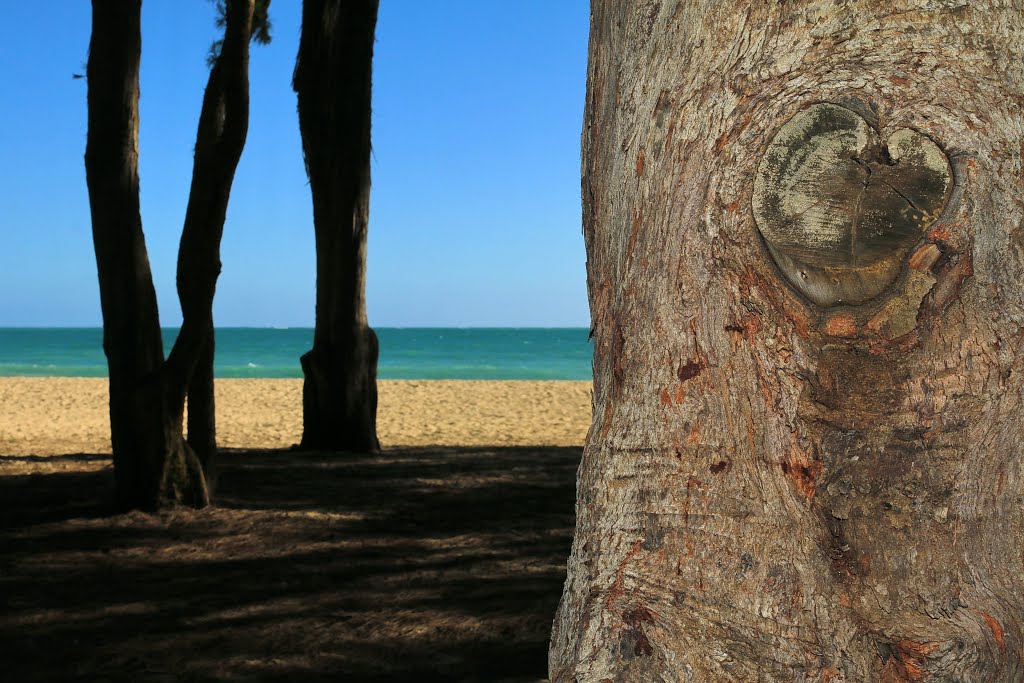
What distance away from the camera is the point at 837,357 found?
4.27 feet

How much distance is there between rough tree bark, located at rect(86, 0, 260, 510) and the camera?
5.83 meters

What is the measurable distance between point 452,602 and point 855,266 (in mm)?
3664

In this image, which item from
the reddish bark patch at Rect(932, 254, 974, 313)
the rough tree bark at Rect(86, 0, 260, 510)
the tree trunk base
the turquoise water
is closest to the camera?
the reddish bark patch at Rect(932, 254, 974, 313)

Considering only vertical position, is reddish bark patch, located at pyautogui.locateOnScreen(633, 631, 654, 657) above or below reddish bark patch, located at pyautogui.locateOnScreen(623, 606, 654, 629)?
below

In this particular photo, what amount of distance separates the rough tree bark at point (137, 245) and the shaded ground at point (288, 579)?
1.49 feet

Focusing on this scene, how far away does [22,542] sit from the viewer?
17.9ft

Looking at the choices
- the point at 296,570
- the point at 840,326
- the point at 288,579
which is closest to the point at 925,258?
the point at 840,326

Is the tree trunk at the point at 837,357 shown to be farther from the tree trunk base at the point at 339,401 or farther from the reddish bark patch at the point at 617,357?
the tree trunk base at the point at 339,401

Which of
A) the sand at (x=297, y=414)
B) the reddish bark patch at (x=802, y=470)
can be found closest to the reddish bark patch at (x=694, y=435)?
the reddish bark patch at (x=802, y=470)

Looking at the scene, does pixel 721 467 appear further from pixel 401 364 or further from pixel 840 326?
pixel 401 364

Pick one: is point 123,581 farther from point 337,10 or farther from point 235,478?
point 337,10

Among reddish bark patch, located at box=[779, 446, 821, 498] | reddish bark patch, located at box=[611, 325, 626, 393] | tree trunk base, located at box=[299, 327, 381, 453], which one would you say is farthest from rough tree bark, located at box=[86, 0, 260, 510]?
reddish bark patch, located at box=[779, 446, 821, 498]

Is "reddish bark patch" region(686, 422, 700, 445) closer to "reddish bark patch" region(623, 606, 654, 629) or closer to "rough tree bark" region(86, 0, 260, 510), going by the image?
"reddish bark patch" region(623, 606, 654, 629)

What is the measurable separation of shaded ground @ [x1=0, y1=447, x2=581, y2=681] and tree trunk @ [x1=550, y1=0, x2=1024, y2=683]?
2.59 meters
